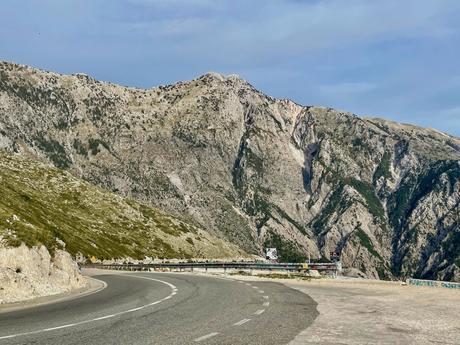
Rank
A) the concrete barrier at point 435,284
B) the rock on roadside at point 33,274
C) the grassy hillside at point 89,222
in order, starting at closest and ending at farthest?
1. the rock on roadside at point 33,274
2. the concrete barrier at point 435,284
3. the grassy hillside at point 89,222

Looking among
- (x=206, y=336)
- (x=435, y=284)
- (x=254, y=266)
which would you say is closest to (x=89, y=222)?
(x=254, y=266)

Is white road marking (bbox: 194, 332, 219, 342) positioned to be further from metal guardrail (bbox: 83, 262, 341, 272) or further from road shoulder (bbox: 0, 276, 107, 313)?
metal guardrail (bbox: 83, 262, 341, 272)

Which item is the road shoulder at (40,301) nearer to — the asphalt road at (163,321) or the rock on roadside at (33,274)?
the rock on roadside at (33,274)

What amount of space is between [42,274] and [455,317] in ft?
68.3

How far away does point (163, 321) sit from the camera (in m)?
15.9

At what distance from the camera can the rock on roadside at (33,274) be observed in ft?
82.0

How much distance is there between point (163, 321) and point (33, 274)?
14.8 meters

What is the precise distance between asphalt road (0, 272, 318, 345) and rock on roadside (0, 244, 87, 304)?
3078 millimetres

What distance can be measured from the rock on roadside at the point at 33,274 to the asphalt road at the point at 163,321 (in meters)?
3.08

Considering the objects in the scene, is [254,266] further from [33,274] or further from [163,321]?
[163,321]

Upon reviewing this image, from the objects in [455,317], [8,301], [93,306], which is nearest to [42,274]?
[8,301]

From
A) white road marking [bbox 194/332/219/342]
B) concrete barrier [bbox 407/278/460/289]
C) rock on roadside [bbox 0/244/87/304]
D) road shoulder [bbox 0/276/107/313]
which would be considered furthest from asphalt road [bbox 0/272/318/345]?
concrete barrier [bbox 407/278/460/289]

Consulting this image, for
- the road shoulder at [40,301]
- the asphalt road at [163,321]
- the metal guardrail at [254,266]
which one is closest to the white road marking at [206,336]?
the asphalt road at [163,321]

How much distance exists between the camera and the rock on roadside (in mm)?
25008
